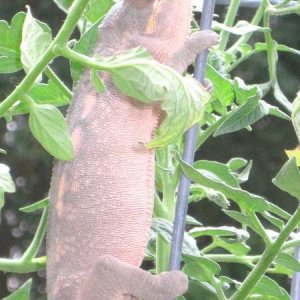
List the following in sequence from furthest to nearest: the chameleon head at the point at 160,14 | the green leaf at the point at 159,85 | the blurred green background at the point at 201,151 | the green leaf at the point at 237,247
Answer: the blurred green background at the point at 201,151
the green leaf at the point at 237,247
the chameleon head at the point at 160,14
the green leaf at the point at 159,85

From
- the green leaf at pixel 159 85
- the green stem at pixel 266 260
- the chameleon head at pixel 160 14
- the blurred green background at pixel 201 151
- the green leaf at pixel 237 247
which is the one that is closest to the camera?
the green leaf at pixel 159 85

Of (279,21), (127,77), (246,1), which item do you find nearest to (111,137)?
(127,77)

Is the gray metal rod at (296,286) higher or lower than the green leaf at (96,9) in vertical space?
lower

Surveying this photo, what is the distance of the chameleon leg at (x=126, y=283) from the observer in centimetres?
69

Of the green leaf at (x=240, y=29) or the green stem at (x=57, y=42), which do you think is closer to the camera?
the green stem at (x=57, y=42)

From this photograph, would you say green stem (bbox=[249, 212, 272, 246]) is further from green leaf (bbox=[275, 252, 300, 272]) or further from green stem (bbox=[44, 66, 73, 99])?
green stem (bbox=[44, 66, 73, 99])

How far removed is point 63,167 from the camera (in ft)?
2.40

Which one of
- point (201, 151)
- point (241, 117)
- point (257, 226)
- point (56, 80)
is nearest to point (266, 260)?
point (257, 226)

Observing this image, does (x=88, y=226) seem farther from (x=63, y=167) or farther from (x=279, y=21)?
(x=279, y=21)

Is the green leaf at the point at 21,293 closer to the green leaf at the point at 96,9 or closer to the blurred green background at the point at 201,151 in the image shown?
the green leaf at the point at 96,9

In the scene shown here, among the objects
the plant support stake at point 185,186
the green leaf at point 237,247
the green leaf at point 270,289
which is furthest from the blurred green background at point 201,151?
the plant support stake at point 185,186

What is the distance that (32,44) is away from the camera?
0.59 m

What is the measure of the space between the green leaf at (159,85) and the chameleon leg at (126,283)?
19cm

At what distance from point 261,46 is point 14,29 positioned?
340 millimetres
